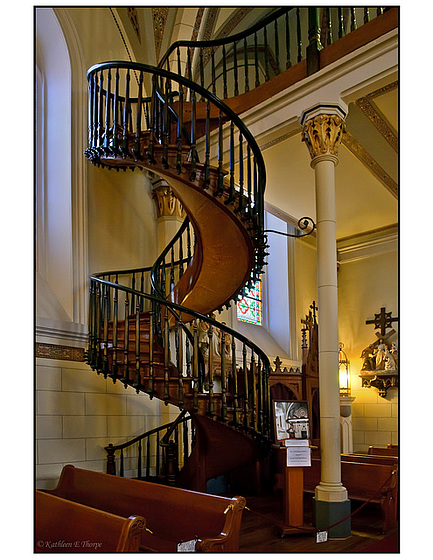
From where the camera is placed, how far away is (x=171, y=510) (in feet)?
11.8

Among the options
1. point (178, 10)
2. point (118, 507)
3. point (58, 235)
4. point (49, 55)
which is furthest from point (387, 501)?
point (178, 10)

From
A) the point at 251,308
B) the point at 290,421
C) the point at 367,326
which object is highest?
the point at 251,308

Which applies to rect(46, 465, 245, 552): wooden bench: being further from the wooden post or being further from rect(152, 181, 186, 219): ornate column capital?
rect(152, 181, 186, 219): ornate column capital

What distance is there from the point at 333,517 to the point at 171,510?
1.64 metres

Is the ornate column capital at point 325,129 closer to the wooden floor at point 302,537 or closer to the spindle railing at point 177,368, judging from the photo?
the spindle railing at point 177,368

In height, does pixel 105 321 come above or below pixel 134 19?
below

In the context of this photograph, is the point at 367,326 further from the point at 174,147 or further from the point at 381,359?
the point at 174,147

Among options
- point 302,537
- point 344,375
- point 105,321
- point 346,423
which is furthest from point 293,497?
point 344,375

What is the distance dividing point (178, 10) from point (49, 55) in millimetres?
2149

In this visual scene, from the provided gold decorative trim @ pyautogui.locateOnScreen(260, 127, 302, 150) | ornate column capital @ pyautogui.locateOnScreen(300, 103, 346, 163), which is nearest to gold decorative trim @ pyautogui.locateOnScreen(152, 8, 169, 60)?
gold decorative trim @ pyautogui.locateOnScreen(260, 127, 302, 150)

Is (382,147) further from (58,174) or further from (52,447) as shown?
(52,447)

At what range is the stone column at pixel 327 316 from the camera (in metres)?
4.58

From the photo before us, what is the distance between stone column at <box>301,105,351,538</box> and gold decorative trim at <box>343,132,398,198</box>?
1.27 m

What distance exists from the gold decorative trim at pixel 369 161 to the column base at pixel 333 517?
160 inches
